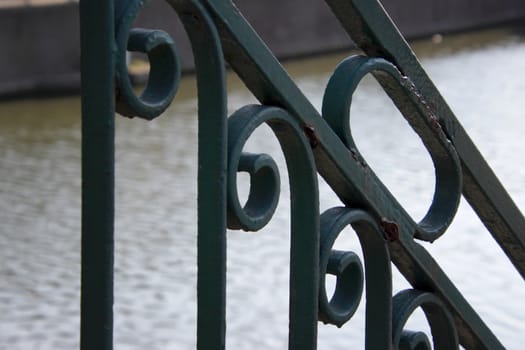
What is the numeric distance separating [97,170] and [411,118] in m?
0.40

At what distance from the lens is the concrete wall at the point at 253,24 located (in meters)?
8.27

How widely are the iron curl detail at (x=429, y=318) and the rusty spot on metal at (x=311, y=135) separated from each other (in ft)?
0.73

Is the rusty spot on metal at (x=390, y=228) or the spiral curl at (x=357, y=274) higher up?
the rusty spot on metal at (x=390, y=228)

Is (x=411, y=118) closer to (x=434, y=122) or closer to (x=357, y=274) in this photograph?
(x=434, y=122)

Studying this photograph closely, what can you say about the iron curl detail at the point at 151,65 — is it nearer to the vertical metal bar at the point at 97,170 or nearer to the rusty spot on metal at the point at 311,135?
the vertical metal bar at the point at 97,170

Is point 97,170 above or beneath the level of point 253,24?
beneath

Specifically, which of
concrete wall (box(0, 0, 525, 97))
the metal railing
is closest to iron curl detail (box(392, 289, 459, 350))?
concrete wall (box(0, 0, 525, 97))

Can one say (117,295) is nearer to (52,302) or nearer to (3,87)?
(52,302)

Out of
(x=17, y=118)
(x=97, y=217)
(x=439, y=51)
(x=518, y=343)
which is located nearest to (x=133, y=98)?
(x=97, y=217)

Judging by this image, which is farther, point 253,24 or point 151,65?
point 253,24

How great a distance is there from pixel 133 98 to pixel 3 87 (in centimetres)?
753

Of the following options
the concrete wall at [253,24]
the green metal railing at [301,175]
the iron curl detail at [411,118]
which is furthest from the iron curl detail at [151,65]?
the concrete wall at [253,24]

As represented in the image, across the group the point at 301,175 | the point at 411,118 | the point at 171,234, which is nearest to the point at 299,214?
the point at 301,175

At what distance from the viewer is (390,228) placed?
1037 mm
